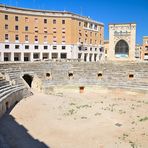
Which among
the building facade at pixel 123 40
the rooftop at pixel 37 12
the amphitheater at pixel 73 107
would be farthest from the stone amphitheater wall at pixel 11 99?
the building facade at pixel 123 40

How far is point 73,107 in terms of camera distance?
2364 centimetres

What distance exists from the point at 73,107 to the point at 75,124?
5.13 m

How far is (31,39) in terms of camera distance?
164ft

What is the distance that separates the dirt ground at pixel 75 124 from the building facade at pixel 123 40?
29.1m

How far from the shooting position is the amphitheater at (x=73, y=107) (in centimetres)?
1559

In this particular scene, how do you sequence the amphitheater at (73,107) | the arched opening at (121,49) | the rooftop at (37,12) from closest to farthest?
the amphitheater at (73,107), the rooftop at (37,12), the arched opening at (121,49)

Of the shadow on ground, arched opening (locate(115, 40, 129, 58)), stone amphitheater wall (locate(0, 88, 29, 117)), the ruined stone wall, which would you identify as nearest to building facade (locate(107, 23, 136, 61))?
arched opening (locate(115, 40, 129, 58))

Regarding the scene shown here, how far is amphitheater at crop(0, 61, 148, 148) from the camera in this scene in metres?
15.6

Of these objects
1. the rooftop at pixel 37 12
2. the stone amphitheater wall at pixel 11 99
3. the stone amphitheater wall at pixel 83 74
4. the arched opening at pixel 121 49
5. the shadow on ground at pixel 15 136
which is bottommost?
the shadow on ground at pixel 15 136

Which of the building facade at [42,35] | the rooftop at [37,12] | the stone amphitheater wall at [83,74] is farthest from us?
the building facade at [42,35]

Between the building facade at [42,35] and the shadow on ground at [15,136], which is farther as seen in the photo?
the building facade at [42,35]

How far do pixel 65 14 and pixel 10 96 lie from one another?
3294cm

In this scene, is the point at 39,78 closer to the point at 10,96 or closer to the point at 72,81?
the point at 72,81

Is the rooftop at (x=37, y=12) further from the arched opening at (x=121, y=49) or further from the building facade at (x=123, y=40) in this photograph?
the arched opening at (x=121, y=49)
